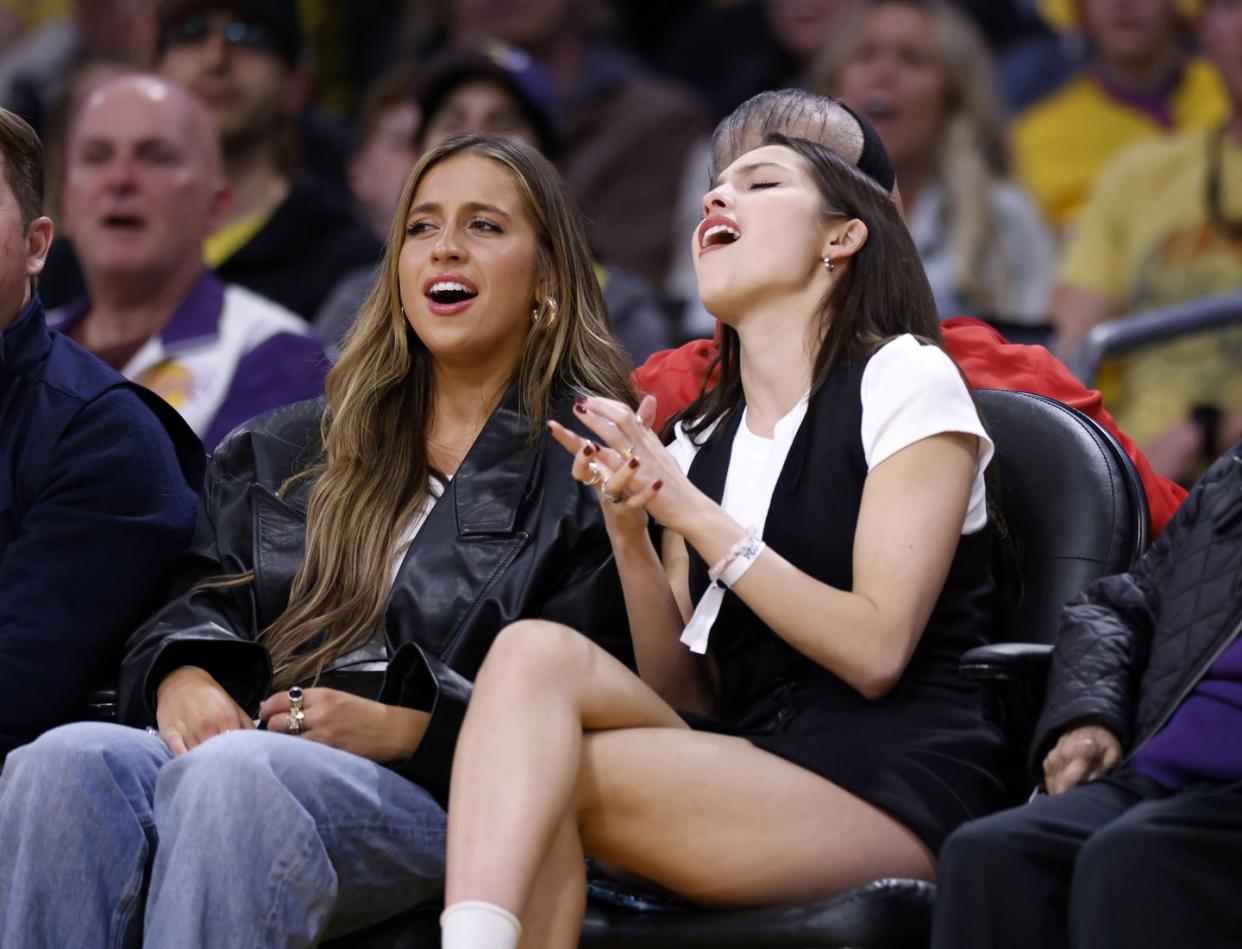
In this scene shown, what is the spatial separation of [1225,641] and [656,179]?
12.6 feet

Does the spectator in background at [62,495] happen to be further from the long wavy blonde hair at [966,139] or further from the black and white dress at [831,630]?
the long wavy blonde hair at [966,139]

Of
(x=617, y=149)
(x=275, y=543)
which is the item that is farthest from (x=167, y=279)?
(x=617, y=149)

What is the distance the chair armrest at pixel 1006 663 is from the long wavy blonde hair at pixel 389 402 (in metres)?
0.77

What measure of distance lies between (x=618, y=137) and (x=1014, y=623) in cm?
345

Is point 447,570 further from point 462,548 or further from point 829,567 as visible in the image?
point 829,567

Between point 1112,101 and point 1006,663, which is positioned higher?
point 1112,101

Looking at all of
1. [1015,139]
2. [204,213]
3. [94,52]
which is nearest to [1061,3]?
[1015,139]

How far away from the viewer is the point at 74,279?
16.1ft

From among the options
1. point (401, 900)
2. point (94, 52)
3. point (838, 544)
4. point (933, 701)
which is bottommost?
point (401, 900)

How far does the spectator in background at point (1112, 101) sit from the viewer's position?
239 inches

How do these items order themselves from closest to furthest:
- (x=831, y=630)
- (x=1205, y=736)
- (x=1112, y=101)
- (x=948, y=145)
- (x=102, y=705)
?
(x=1205, y=736), (x=831, y=630), (x=102, y=705), (x=948, y=145), (x=1112, y=101)

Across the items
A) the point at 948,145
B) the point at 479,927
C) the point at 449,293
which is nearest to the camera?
the point at 479,927

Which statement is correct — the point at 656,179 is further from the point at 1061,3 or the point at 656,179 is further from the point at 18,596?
the point at 18,596

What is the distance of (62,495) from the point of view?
9.96 feet
